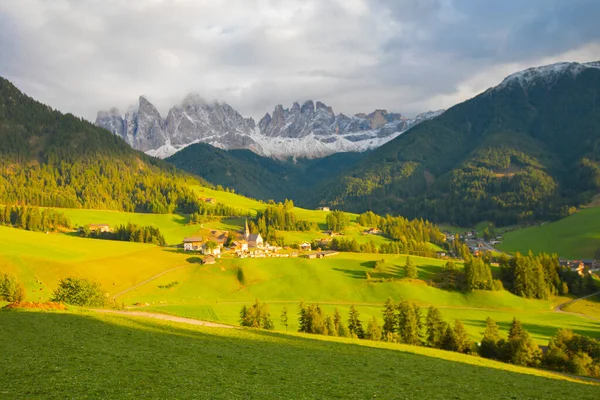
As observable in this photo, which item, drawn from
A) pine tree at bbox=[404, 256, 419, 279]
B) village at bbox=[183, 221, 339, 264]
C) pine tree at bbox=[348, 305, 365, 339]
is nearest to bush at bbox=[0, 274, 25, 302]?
village at bbox=[183, 221, 339, 264]

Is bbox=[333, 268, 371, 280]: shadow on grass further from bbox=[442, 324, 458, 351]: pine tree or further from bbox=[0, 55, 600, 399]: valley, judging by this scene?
bbox=[442, 324, 458, 351]: pine tree

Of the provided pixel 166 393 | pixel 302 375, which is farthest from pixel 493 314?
pixel 166 393

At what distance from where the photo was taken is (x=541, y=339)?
82.9 m

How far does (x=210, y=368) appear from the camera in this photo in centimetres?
3025

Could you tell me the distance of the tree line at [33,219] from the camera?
176 m

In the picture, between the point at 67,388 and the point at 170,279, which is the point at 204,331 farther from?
the point at 170,279

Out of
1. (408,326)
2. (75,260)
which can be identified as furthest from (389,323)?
(75,260)

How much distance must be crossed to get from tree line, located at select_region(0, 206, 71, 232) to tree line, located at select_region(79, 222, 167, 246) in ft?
36.8

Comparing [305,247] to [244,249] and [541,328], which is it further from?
[541,328]

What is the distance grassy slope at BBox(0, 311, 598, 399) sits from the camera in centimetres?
2461

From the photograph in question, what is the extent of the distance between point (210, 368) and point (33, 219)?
180 m

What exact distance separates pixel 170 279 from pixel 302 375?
98569 mm

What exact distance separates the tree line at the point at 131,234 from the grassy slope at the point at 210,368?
131213 mm

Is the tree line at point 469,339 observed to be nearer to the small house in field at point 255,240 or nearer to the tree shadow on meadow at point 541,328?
the tree shadow on meadow at point 541,328
